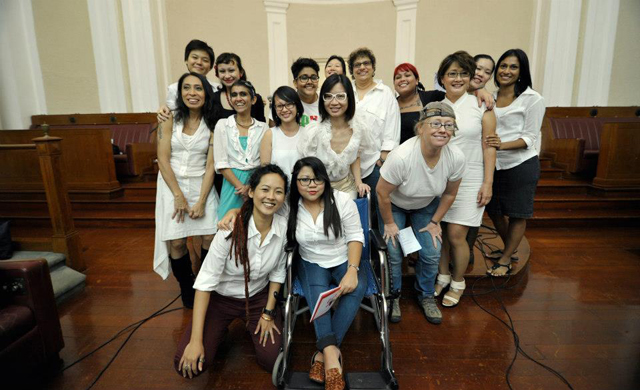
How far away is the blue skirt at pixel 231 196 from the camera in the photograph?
6.84ft

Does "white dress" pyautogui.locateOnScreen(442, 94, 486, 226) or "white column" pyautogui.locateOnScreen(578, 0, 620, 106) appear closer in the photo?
"white dress" pyautogui.locateOnScreen(442, 94, 486, 226)

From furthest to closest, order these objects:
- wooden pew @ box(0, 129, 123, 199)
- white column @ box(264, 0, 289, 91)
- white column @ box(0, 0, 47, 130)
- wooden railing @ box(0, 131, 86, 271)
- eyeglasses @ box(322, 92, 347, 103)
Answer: white column @ box(264, 0, 289, 91) → white column @ box(0, 0, 47, 130) → wooden pew @ box(0, 129, 123, 199) → wooden railing @ box(0, 131, 86, 271) → eyeglasses @ box(322, 92, 347, 103)

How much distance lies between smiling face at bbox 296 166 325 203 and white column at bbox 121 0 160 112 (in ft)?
17.1

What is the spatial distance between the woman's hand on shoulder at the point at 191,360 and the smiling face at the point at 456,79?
1986mm

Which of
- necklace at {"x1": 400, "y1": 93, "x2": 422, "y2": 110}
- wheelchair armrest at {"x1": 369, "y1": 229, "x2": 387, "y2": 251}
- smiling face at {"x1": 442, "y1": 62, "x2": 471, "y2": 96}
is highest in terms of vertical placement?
smiling face at {"x1": 442, "y1": 62, "x2": 471, "y2": 96}

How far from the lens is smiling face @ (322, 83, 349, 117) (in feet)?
6.39

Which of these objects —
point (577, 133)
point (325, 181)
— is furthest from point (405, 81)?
point (577, 133)

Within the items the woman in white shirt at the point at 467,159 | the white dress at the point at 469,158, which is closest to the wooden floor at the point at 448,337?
the woman in white shirt at the point at 467,159

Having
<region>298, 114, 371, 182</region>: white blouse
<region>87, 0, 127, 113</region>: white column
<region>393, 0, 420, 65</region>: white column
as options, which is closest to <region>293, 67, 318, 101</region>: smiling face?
<region>298, 114, 371, 182</region>: white blouse

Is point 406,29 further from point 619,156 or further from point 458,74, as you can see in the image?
point 458,74

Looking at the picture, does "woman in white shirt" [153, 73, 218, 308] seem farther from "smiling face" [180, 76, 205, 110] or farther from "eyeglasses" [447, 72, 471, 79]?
"eyeglasses" [447, 72, 471, 79]

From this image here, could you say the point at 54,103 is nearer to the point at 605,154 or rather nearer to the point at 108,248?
the point at 108,248

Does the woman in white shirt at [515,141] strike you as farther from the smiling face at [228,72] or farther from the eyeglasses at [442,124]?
the smiling face at [228,72]

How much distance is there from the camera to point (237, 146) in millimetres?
2049
